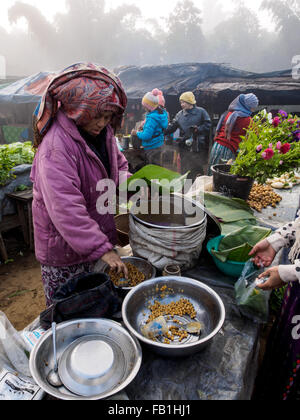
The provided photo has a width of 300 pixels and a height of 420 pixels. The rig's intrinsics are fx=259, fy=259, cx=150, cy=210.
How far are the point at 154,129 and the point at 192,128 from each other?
3.85ft

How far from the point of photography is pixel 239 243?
6.01 feet

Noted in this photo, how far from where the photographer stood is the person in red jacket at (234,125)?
13.7 feet

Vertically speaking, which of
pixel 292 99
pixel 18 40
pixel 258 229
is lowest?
pixel 258 229

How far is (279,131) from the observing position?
8.08 feet

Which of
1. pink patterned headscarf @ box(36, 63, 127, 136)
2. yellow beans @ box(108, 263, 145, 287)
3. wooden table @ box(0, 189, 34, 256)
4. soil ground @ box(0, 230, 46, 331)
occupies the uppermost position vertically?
pink patterned headscarf @ box(36, 63, 127, 136)

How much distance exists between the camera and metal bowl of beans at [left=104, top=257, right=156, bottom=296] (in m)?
1.60

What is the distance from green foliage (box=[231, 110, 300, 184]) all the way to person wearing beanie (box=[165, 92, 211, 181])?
3.72 m

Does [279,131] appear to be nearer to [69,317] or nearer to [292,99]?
[69,317]

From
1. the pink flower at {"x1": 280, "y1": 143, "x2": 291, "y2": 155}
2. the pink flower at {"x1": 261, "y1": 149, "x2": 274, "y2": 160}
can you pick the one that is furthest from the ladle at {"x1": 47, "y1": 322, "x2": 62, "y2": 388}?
the pink flower at {"x1": 280, "y1": 143, "x2": 291, "y2": 155}

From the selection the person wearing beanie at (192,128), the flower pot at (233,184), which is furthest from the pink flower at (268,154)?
the person wearing beanie at (192,128)

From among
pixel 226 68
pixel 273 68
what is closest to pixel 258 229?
pixel 226 68

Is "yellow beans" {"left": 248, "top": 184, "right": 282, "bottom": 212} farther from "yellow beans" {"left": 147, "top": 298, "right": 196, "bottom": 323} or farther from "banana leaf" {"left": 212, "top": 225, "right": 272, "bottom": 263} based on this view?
"yellow beans" {"left": 147, "top": 298, "right": 196, "bottom": 323}
